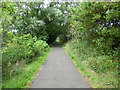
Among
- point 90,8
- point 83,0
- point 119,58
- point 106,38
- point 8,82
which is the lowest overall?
point 8,82

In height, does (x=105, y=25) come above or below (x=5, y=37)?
above

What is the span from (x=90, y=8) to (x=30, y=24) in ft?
16.3

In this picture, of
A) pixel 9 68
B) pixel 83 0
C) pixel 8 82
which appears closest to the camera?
pixel 8 82

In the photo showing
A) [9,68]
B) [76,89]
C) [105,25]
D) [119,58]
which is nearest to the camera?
[76,89]

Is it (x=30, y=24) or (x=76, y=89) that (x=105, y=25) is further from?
(x=30, y=24)

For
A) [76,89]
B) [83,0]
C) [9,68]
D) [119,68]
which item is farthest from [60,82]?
[83,0]

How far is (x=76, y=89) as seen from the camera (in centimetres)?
362

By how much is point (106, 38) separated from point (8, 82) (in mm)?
6212

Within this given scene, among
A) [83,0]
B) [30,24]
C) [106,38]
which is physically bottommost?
[106,38]

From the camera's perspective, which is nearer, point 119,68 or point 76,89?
point 76,89

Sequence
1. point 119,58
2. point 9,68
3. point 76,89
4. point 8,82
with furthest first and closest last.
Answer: point 119,58, point 9,68, point 8,82, point 76,89

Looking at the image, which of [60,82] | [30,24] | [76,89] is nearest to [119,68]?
[76,89]

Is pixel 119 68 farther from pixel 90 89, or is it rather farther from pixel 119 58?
pixel 90 89

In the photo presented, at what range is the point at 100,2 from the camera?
6016 mm
